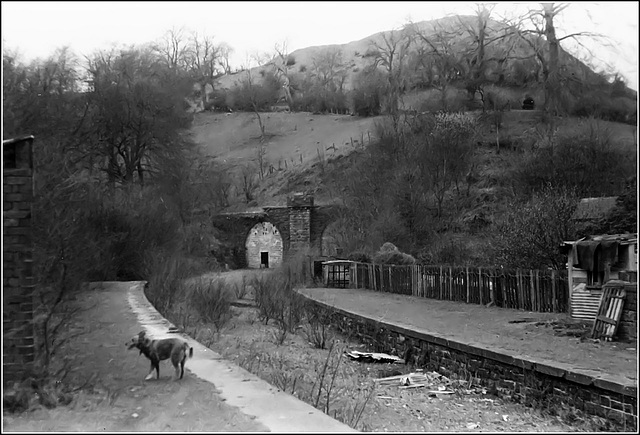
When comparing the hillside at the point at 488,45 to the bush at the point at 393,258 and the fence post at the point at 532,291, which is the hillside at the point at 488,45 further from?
the fence post at the point at 532,291

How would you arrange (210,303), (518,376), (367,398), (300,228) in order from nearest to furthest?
(367,398), (518,376), (210,303), (300,228)

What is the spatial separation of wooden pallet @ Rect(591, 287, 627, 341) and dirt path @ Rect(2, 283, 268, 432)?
7215mm

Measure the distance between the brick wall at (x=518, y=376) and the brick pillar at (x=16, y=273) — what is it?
6233 mm

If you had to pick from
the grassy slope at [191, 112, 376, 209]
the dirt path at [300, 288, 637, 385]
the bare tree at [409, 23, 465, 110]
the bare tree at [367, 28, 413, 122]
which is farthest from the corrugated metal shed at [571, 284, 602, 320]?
the grassy slope at [191, 112, 376, 209]

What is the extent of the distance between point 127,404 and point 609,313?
824 centimetres

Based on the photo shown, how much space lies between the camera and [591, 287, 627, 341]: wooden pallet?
10.6 meters

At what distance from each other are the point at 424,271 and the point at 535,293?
5.50m

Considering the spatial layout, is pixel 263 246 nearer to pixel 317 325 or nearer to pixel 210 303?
pixel 317 325

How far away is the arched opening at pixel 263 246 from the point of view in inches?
1516

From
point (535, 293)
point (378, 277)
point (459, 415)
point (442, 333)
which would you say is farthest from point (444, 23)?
point (459, 415)

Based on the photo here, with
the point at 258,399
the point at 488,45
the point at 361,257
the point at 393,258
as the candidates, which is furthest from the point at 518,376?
the point at 488,45

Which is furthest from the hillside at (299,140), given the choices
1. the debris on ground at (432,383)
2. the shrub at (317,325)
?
the debris on ground at (432,383)

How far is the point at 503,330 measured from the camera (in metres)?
12.6

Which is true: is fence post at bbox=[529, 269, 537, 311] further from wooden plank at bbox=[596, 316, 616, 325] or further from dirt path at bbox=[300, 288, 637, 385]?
wooden plank at bbox=[596, 316, 616, 325]
